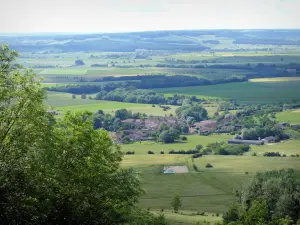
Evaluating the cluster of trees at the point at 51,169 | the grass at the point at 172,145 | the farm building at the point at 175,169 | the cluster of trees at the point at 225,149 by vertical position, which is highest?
the cluster of trees at the point at 51,169

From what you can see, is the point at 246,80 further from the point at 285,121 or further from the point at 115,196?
the point at 115,196

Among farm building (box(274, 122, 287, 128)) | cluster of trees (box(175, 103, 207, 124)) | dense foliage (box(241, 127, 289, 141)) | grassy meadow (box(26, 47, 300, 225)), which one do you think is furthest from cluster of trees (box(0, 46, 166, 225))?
cluster of trees (box(175, 103, 207, 124))

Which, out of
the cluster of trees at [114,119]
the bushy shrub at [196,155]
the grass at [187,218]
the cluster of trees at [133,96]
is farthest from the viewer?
the cluster of trees at [133,96]

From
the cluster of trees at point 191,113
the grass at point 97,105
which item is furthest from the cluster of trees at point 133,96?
the cluster of trees at point 191,113

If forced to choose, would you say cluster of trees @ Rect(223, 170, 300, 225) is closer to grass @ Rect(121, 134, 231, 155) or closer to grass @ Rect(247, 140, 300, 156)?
grass @ Rect(247, 140, 300, 156)

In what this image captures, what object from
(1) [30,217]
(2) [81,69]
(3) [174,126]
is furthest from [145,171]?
(2) [81,69]

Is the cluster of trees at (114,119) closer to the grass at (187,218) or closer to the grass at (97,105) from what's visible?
the grass at (97,105)
